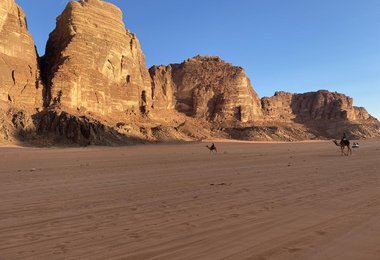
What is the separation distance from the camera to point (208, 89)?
289 ft

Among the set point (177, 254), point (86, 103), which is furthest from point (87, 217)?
point (86, 103)

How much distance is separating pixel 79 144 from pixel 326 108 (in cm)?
9745

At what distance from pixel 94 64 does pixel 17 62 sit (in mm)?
12108

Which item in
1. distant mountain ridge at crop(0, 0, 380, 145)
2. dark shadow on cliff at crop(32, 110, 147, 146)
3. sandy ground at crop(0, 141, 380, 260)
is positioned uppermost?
distant mountain ridge at crop(0, 0, 380, 145)

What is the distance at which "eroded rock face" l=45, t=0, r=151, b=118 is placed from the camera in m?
51.4

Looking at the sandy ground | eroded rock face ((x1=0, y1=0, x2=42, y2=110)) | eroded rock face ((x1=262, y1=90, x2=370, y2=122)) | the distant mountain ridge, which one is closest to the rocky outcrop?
the distant mountain ridge

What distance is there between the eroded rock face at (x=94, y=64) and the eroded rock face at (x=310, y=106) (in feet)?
187

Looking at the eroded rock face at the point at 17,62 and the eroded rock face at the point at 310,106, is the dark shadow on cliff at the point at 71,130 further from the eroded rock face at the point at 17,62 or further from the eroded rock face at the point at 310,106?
the eroded rock face at the point at 310,106

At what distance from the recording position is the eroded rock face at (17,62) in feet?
151

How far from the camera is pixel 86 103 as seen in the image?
174 feet

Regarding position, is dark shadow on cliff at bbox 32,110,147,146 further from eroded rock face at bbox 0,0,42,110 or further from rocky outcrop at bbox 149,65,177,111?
rocky outcrop at bbox 149,65,177,111

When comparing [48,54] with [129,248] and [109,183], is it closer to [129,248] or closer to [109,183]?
[109,183]

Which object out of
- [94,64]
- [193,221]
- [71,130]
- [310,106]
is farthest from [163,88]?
[193,221]

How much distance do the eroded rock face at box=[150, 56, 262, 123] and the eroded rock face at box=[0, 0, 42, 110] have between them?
34248mm
